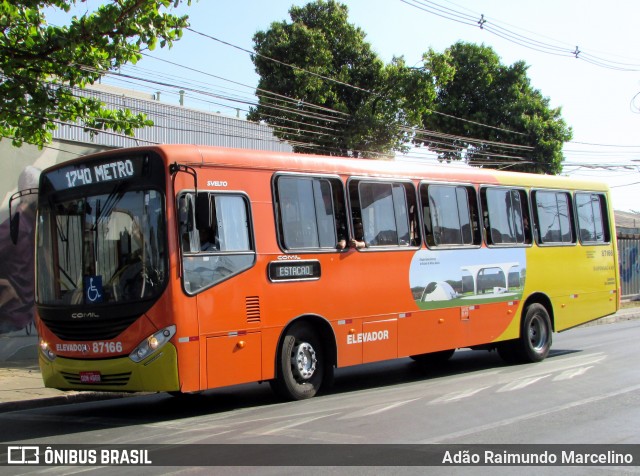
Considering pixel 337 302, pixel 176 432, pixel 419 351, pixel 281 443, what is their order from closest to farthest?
pixel 281 443 → pixel 176 432 → pixel 337 302 → pixel 419 351

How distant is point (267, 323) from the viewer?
9953 mm

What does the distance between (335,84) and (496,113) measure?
447 inches

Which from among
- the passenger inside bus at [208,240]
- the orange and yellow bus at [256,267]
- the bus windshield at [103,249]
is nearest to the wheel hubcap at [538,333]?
the orange and yellow bus at [256,267]

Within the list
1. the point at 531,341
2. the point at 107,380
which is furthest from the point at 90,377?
the point at 531,341

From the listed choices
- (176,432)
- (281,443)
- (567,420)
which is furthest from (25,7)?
(567,420)

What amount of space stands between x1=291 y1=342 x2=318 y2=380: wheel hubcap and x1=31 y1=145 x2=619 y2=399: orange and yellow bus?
0.07 feet

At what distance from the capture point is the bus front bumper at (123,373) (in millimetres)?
8773

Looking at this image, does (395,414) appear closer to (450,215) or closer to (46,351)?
(46,351)

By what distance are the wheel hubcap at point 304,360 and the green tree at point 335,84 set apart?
40.5ft

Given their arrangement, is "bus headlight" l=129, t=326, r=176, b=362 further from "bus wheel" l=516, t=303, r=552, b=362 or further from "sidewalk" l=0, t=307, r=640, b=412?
"bus wheel" l=516, t=303, r=552, b=362

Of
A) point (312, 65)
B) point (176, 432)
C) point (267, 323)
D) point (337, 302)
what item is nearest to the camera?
point (176, 432)

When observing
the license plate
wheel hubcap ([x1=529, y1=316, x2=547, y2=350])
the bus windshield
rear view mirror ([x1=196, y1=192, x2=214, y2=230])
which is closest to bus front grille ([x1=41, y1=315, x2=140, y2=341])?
the bus windshield

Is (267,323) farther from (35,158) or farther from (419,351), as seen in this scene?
(35,158)

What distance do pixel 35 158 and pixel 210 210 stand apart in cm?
862
